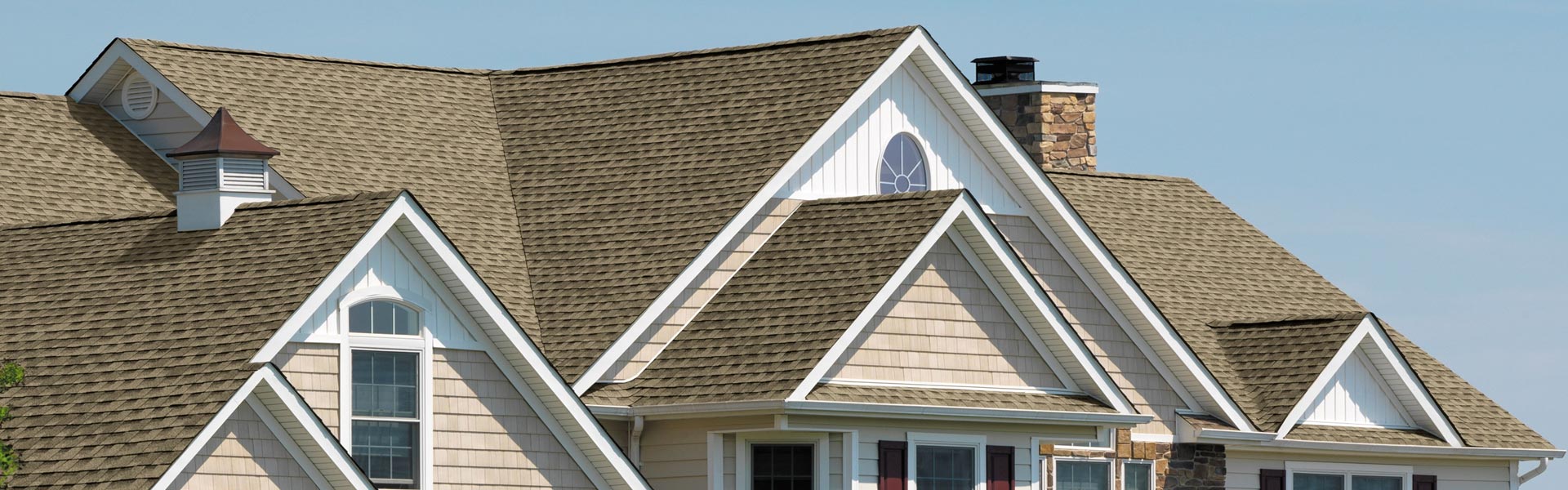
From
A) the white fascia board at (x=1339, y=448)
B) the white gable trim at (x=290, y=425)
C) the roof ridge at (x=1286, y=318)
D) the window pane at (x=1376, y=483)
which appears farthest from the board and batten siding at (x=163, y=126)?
the window pane at (x=1376, y=483)

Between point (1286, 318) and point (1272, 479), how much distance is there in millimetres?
2665

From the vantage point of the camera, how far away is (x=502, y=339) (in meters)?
23.8

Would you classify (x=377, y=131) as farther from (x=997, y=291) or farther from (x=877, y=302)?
(x=997, y=291)

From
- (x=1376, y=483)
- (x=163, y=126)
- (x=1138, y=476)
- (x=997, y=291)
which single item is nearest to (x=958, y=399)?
(x=997, y=291)

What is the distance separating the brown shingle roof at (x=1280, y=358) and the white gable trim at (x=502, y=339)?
9.37 m

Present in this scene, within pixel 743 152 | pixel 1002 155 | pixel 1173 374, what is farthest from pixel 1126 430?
pixel 743 152

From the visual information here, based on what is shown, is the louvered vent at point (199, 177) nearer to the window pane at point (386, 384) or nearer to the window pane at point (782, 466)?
the window pane at point (386, 384)

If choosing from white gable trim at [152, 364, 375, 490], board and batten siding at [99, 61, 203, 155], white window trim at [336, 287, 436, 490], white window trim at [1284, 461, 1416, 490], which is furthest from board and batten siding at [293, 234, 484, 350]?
white window trim at [1284, 461, 1416, 490]

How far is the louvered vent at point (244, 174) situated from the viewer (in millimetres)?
25047

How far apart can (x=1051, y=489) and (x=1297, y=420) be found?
3.08 meters

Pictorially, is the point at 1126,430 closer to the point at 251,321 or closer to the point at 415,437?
the point at 415,437

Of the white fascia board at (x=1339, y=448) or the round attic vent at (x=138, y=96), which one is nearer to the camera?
the white fascia board at (x=1339, y=448)

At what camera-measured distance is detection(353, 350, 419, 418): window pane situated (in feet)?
77.9

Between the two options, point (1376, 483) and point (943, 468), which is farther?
point (1376, 483)
